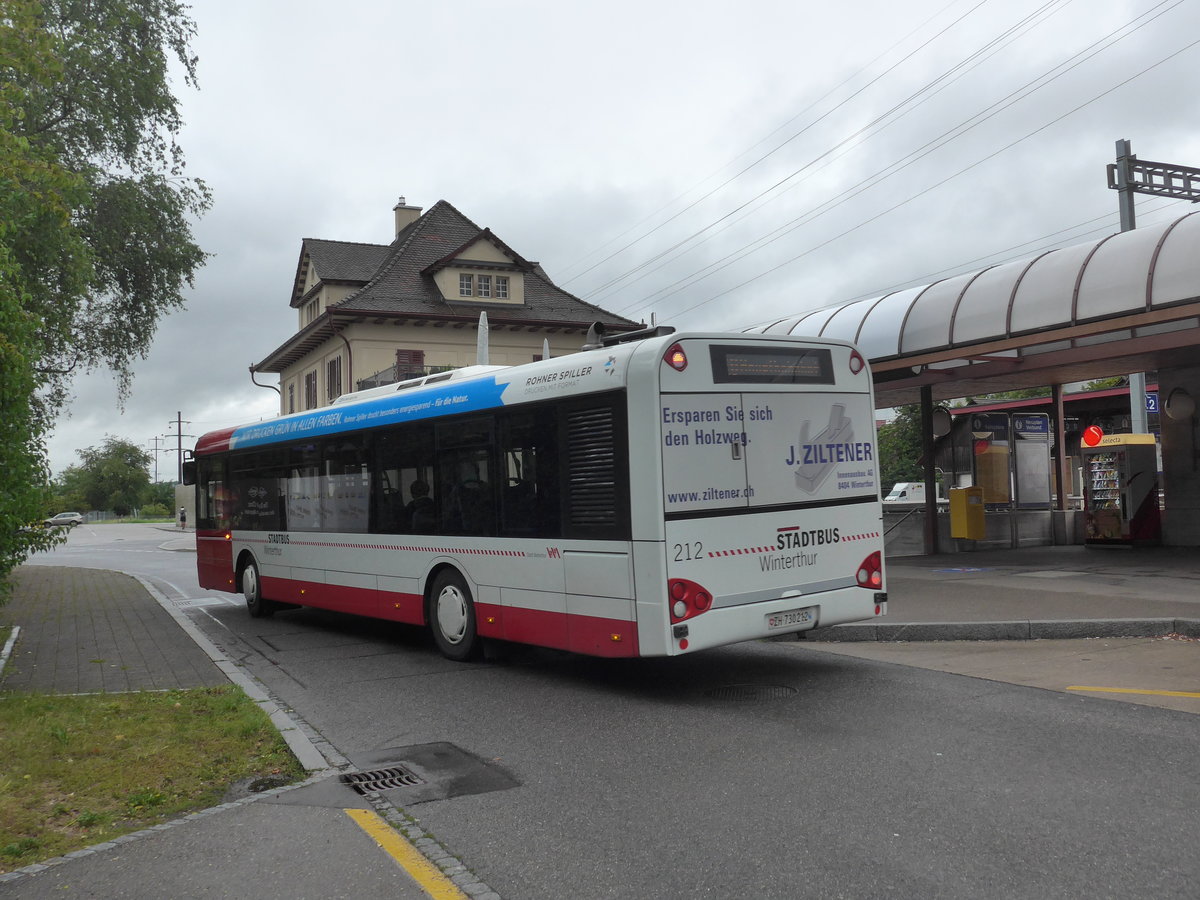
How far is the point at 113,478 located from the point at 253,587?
132749mm

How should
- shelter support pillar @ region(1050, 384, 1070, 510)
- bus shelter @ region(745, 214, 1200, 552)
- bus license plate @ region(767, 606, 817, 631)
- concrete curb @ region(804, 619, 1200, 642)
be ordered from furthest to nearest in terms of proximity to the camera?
shelter support pillar @ region(1050, 384, 1070, 510) → bus shelter @ region(745, 214, 1200, 552) → concrete curb @ region(804, 619, 1200, 642) → bus license plate @ region(767, 606, 817, 631)

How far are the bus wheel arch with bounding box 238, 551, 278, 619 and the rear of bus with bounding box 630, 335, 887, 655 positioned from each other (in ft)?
28.6

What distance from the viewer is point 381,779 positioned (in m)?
5.93

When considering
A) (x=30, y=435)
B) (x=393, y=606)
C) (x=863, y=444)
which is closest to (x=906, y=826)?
(x=863, y=444)

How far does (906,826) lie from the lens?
468cm

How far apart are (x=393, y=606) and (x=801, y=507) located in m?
4.80

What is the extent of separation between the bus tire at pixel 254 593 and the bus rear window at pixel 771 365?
8964mm

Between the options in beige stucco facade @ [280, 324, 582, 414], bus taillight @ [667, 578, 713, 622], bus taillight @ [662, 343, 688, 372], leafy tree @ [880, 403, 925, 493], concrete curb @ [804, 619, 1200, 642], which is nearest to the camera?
bus taillight @ [667, 578, 713, 622]

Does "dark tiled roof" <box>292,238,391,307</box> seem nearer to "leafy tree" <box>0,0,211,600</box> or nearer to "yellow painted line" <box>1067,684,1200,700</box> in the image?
"leafy tree" <box>0,0,211,600</box>

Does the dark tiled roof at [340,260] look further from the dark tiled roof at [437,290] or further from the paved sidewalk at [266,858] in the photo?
the paved sidewalk at [266,858]

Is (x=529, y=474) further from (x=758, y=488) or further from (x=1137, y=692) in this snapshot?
(x=1137, y=692)

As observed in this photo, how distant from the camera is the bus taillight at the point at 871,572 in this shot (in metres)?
8.70

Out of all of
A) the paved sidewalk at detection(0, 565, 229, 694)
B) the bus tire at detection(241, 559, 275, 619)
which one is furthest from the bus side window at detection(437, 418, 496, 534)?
the bus tire at detection(241, 559, 275, 619)

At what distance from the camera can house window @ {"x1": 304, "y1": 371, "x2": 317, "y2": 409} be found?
42.9 m
